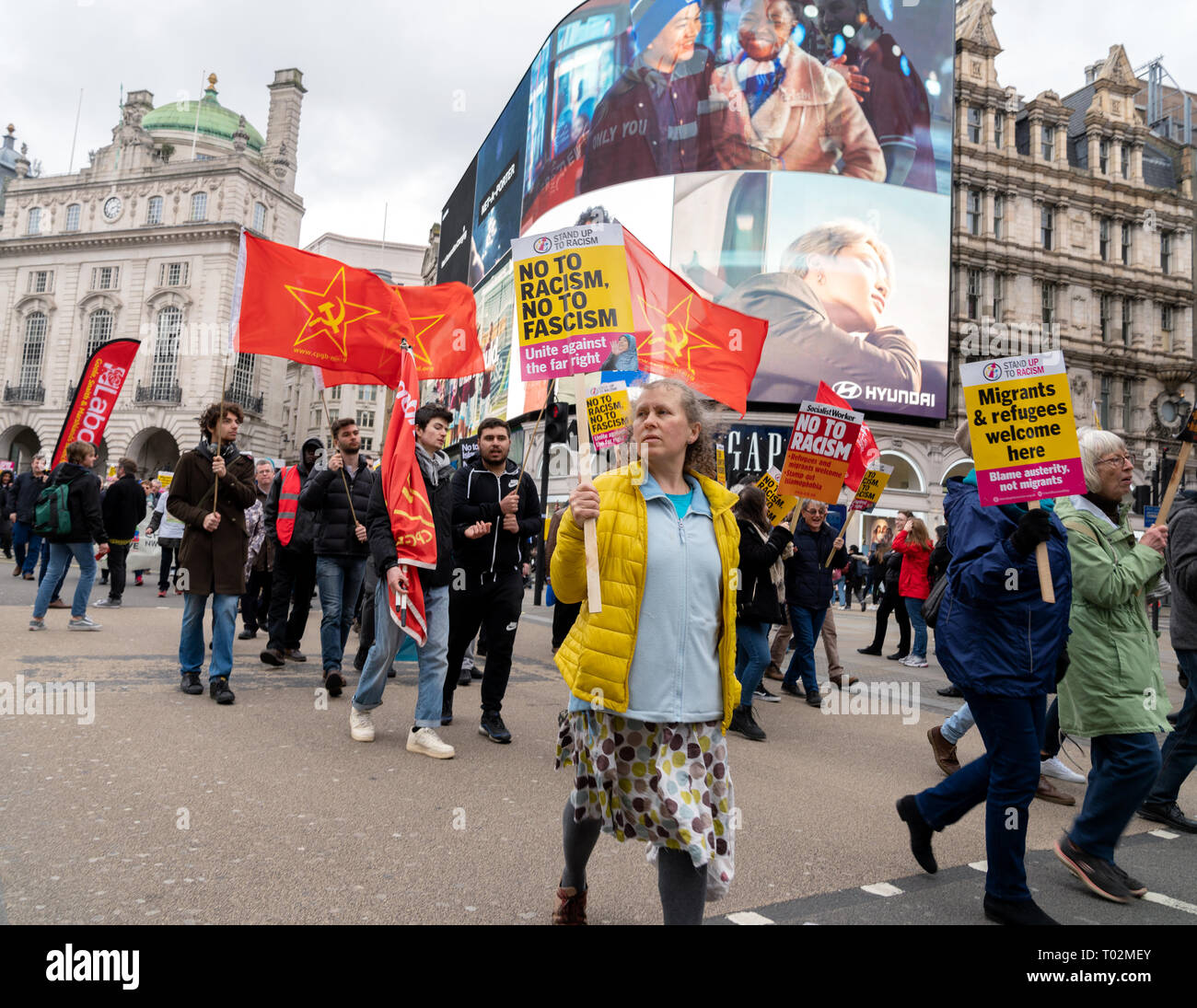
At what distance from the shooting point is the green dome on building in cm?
6275

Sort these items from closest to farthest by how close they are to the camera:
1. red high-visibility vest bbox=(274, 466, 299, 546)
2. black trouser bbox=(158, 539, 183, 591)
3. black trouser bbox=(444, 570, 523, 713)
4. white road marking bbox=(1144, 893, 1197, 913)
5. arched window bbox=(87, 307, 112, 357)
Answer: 1. white road marking bbox=(1144, 893, 1197, 913)
2. black trouser bbox=(444, 570, 523, 713)
3. red high-visibility vest bbox=(274, 466, 299, 546)
4. black trouser bbox=(158, 539, 183, 591)
5. arched window bbox=(87, 307, 112, 357)

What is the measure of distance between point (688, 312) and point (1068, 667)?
301 inches

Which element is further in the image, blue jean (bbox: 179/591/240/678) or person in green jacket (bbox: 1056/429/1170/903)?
blue jean (bbox: 179/591/240/678)

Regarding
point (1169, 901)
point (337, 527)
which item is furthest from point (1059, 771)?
point (337, 527)

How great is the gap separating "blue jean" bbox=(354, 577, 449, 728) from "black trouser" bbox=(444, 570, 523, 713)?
322mm

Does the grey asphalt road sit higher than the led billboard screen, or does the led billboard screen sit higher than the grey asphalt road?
the led billboard screen

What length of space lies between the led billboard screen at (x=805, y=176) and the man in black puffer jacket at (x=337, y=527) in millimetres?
26630

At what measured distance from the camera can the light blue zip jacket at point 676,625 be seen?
8.41 ft

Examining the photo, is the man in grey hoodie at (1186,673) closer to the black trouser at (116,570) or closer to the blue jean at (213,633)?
the blue jean at (213,633)

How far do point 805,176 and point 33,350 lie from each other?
49.9 metres

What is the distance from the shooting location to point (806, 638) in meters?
8.17

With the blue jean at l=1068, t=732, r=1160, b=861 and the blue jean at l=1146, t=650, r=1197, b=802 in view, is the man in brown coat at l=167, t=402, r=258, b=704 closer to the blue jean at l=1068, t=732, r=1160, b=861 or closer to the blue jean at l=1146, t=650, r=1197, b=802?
the blue jean at l=1068, t=732, r=1160, b=861

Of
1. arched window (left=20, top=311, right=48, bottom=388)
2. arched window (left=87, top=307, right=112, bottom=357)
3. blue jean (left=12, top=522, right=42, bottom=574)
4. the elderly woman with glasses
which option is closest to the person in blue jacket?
the elderly woman with glasses

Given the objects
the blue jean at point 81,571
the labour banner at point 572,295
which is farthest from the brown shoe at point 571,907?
the blue jean at point 81,571
